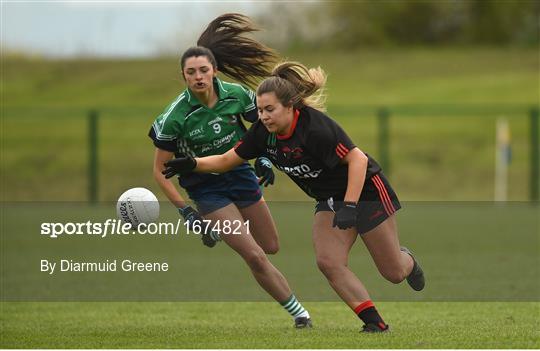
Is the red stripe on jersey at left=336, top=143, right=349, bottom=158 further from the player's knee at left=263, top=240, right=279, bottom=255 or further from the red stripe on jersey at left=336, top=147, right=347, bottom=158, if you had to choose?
the player's knee at left=263, top=240, right=279, bottom=255

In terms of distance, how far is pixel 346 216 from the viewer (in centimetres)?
673

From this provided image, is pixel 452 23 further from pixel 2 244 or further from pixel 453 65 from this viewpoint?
pixel 2 244

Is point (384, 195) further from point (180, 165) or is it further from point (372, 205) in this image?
point (180, 165)

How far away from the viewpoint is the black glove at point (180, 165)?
724 centimetres

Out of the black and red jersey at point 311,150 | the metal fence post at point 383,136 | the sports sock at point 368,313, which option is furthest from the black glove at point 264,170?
the metal fence post at point 383,136

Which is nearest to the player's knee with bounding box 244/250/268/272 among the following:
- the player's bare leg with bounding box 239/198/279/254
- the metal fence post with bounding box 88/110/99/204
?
the player's bare leg with bounding box 239/198/279/254

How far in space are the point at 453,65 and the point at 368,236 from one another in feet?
119

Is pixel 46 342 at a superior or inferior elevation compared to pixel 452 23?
superior

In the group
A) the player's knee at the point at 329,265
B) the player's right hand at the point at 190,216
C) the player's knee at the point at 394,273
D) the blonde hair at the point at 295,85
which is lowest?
the player's knee at the point at 394,273

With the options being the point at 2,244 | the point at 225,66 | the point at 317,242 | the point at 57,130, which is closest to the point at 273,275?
the point at 317,242

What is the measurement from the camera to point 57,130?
107 feet

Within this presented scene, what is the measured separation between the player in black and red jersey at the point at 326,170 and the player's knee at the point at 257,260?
56cm

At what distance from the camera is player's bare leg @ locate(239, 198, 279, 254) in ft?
26.1

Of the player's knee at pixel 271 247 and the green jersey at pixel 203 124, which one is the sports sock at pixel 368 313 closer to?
the player's knee at pixel 271 247
